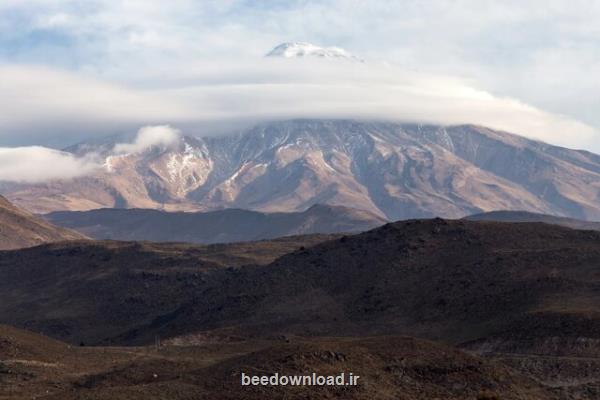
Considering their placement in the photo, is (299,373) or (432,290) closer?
(299,373)

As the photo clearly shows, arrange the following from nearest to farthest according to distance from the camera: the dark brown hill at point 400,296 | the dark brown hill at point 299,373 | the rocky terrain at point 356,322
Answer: the dark brown hill at point 299,373, the rocky terrain at point 356,322, the dark brown hill at point 400,296

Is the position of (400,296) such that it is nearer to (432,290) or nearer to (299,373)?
(432,290)

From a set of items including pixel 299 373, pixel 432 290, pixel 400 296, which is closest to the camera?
pixel 299 373

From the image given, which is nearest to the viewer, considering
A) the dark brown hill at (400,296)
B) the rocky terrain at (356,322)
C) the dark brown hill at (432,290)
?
the rocky terrain at (356,322)

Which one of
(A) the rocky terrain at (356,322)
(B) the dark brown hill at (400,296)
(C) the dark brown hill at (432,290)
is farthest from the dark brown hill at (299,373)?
(C) the dark brown hill at (432,290)

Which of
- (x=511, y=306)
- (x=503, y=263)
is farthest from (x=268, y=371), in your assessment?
(x=503, y=263)

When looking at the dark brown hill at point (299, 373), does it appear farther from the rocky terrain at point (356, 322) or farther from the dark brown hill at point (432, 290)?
the dark brown hill at point (432, 290)

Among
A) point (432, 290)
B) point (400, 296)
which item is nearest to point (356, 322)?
point (400, 296)

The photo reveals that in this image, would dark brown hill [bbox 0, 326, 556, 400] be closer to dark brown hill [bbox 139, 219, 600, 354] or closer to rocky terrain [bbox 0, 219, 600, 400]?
rocky terrain [bbox 0, 219, 600, 400]

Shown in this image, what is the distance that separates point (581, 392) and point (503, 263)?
52846 millimetres

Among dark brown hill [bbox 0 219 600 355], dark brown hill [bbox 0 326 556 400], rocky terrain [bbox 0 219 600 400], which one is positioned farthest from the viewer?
dark brown hill [bbox 0 219 600 355]

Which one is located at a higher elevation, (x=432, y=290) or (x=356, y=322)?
(x=432, y=290)

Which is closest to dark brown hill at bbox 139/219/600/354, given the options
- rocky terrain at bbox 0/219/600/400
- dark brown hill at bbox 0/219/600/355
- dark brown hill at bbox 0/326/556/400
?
dark brown hill at bbox 0/219/600/355

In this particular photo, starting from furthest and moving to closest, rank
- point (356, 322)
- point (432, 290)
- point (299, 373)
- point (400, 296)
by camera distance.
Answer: point (400, 296) → point (432, 290) → point (356, 322) → point (299, 373)
